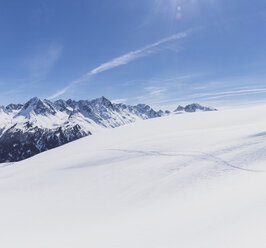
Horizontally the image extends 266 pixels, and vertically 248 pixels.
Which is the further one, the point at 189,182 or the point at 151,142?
the point at 151,142

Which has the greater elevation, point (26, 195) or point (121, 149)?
point (121, 149)

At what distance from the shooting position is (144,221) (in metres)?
4.24

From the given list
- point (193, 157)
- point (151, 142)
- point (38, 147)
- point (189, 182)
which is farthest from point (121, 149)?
point (38, 147)

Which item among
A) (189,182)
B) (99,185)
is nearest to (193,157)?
(189,182)

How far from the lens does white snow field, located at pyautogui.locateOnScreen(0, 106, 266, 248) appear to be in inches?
142

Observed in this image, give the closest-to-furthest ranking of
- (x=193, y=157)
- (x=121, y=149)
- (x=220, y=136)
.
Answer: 1. (x=193, y=157)
2. (x=220, y=136)
3. (x=121, y=149)

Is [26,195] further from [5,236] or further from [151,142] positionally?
[151,142]

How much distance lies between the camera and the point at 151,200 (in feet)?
16.5

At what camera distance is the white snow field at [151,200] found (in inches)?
142

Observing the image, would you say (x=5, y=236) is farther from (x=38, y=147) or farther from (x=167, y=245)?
(x=38, y=147)

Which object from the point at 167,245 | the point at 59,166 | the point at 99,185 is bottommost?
the point at 167,245

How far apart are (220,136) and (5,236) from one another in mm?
8897

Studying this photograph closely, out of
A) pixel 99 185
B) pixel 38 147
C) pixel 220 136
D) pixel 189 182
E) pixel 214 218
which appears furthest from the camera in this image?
pixel 38 147

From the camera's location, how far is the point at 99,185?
622 centimetres
